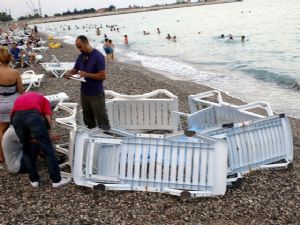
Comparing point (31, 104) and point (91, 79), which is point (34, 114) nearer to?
point (31, 104)

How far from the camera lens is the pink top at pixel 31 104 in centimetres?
473

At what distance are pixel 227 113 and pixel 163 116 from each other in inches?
48.3

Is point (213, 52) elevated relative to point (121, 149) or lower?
lower

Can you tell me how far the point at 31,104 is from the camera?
4750 mm

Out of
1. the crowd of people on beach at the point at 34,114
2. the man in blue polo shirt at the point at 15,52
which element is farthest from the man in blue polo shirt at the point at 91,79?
the man in blue polo shirt at the point at 15,52

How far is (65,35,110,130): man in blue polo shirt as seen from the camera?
18.1 feet

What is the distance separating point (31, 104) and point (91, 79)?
113 centimetres

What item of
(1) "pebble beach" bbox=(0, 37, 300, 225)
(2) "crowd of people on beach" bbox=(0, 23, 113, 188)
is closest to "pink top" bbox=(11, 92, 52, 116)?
(2) "crowd of people on beach" bbox=(0, 23, 113, 188)

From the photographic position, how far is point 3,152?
18.5ft

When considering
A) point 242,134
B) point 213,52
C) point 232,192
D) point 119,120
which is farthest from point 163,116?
point 213,52

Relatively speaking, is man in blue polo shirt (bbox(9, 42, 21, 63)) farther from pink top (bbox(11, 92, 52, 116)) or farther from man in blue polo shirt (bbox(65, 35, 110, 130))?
pink top (bbox(11, 92, 52, 116))

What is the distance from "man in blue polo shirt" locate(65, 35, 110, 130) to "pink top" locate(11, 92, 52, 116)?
0.83 m

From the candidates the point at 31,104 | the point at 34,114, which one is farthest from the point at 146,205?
the point at 31,104

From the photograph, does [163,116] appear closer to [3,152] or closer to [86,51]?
[86,51]
